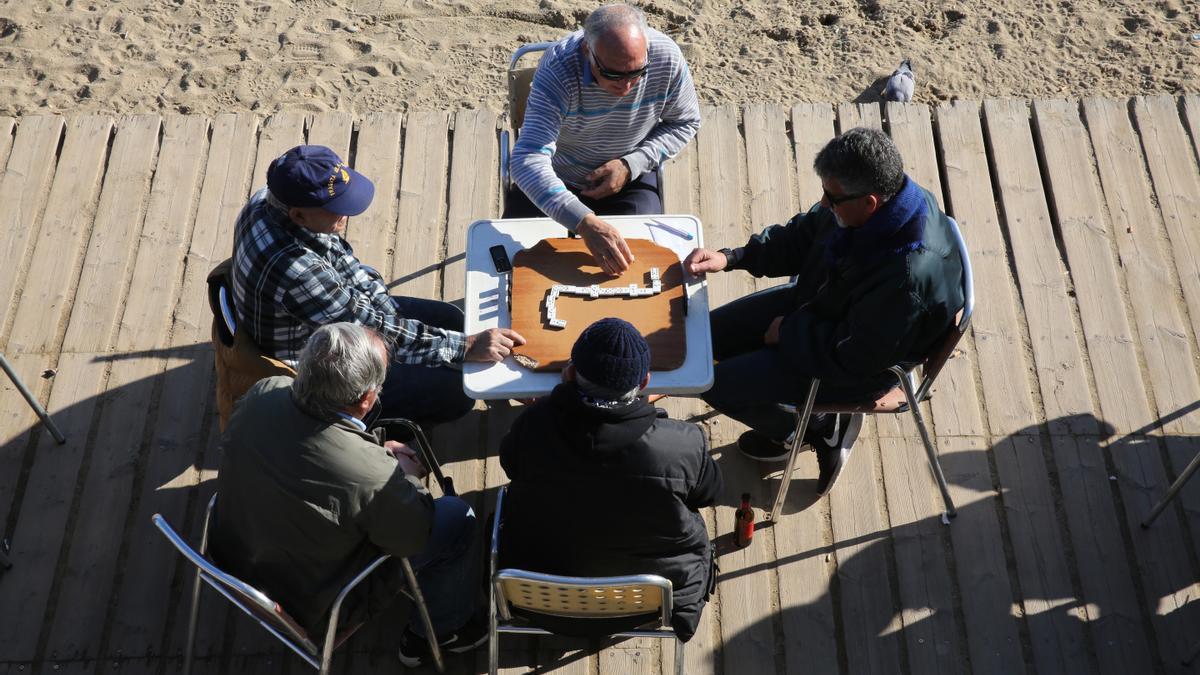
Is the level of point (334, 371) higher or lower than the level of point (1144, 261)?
lower

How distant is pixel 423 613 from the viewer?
3.23 metres

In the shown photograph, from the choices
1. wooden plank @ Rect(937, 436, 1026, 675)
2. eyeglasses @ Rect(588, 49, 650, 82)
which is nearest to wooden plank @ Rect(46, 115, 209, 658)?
eyeglasses @ Rect(588, 49, 650, 82)

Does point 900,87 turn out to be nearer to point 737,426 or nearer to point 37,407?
point 737,426

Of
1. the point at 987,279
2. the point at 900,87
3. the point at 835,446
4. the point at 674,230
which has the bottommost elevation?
the point at 835,446

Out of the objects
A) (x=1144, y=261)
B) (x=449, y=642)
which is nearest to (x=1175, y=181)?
(x=1144, y=261)

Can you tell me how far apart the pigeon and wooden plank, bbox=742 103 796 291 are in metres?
0.79

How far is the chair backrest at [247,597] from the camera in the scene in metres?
2.54

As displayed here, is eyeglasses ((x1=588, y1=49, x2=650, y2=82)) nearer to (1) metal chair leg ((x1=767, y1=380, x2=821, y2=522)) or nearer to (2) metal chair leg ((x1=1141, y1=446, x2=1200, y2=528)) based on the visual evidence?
(1) metal chair leg ((x1=767, y1=380, x2=821, y2=522))

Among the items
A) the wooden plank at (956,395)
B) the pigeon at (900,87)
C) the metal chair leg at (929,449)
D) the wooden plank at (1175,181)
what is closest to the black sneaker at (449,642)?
the metal chair leg at (929,449)

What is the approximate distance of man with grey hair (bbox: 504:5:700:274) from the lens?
11.7 ft

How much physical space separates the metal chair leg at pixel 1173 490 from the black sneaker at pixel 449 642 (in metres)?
2.69

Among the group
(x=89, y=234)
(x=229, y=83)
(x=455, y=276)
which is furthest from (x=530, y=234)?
(x=229, y=83)

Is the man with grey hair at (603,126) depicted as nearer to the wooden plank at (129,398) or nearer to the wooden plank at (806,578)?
the wooden plank at (806,578)

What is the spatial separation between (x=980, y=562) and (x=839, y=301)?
131cm
